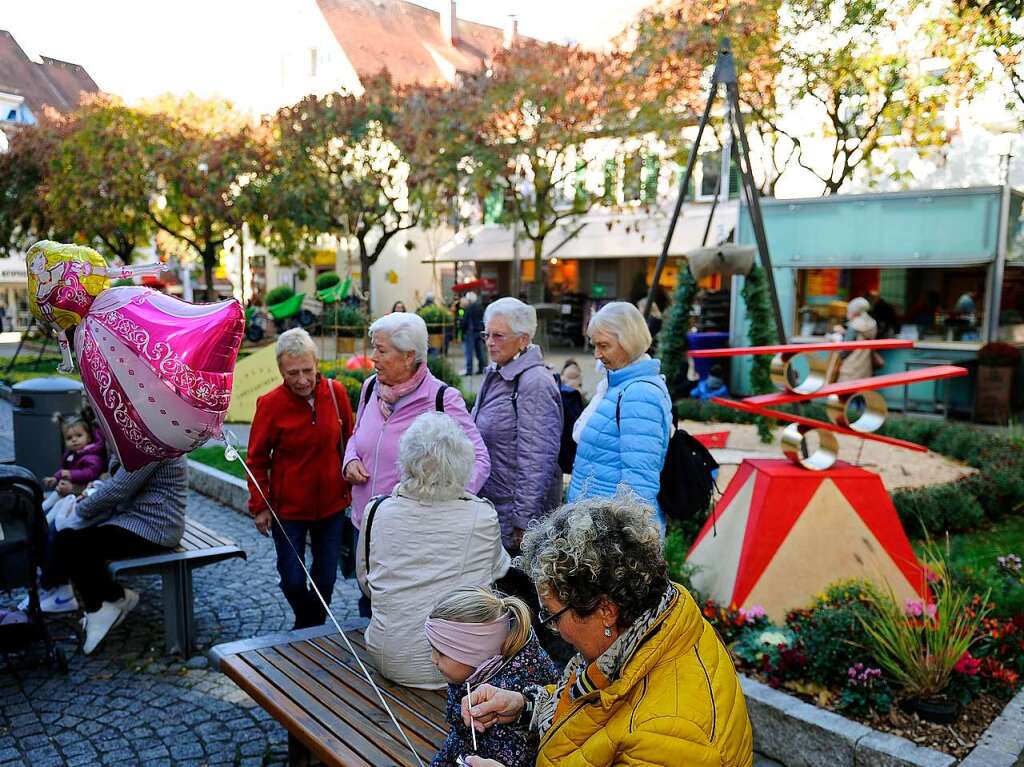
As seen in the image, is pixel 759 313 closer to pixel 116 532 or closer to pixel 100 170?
pixel 116 532

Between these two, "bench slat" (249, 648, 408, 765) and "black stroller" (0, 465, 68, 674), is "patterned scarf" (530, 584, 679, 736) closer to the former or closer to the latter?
"bench slat" (249, 648, 408, 765)

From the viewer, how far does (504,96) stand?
54.7ft

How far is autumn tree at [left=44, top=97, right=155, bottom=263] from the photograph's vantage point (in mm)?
20359

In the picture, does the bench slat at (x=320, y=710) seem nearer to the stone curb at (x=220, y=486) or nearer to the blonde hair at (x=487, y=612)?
the blonde hair at (x=487, y=612)

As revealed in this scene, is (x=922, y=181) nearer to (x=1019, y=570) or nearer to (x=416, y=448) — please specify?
(x=1019, y=570)

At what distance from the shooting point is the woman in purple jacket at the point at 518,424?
155 inches

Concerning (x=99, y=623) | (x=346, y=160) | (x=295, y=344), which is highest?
(x=346, y=160)

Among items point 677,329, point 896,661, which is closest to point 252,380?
point 677,329

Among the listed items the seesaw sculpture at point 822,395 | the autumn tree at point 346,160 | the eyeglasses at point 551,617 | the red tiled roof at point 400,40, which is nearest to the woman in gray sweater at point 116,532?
the seesaw sculpture at point 822,395

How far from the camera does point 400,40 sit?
35.5 m

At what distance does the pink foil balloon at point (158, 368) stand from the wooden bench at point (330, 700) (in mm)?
912

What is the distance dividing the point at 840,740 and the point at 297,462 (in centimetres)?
273

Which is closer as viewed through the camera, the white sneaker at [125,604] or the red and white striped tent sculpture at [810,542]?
the red and white striped tent sculpture at [810,542]

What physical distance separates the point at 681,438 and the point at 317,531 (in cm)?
194
